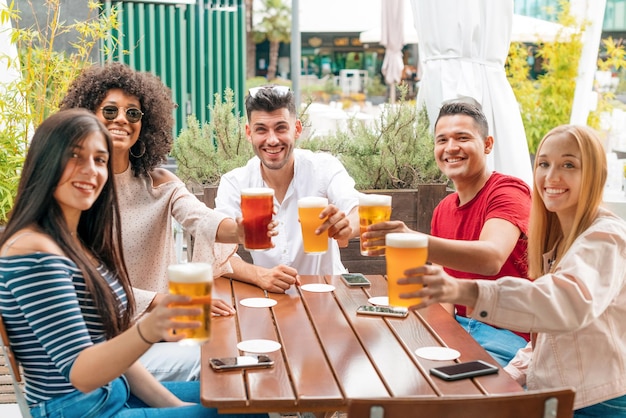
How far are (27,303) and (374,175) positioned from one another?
3.39m

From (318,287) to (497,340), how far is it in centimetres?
67

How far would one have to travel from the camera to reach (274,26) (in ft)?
105

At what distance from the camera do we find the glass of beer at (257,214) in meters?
2.56

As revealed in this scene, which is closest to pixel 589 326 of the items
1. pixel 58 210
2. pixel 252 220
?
pixel 252 220

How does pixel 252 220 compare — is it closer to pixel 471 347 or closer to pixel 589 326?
pixel 471 347

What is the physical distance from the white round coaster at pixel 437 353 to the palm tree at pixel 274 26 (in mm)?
28306

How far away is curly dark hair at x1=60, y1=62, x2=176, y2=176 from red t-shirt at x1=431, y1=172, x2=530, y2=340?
1.19m

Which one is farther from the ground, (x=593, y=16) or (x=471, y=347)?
(x=593, y=16)

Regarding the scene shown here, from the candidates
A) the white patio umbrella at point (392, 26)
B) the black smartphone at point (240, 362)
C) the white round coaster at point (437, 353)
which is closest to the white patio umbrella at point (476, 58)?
the white round coaster at point (437, 353)

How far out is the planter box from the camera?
455 centimetres

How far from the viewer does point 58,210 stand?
2.09 m

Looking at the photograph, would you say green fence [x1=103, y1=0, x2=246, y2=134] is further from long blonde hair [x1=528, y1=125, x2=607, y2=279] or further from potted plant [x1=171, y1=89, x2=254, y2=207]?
long blonde hair [x1=528, y1=125, x2=607, y2=279]

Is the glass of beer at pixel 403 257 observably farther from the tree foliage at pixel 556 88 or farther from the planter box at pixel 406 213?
the tree foliage at pixel 556 88

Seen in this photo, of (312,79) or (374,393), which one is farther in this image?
(312,79)
